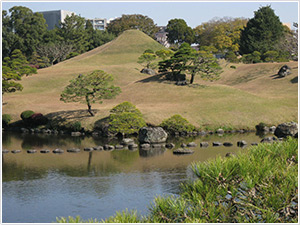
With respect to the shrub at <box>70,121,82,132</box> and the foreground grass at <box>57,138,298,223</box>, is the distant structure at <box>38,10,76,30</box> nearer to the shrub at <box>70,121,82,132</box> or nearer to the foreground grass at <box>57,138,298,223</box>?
the shrub at <box>70,121,82,132</box>

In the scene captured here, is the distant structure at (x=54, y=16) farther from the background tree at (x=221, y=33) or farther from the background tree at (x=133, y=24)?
the background tree at (x=221, y=33)

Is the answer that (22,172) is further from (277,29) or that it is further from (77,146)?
(277,29)

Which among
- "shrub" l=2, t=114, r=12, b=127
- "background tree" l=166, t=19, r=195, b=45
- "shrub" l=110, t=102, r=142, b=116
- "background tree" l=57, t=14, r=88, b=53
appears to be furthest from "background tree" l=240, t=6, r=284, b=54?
"shrub" l=2, t=114, r=12, b=127

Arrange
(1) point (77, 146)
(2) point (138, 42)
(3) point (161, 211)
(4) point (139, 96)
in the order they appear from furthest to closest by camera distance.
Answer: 1. (2) point (138, 42)
2. (4) point (139, 96)
3. (1) point (77, 146)
4. (3) point (161, 211)

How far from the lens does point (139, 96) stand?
62.3m

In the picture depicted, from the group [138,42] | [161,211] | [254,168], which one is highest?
[138,42]

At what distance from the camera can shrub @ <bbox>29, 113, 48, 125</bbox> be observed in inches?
2071

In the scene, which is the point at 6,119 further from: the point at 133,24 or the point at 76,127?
the point at 133,24

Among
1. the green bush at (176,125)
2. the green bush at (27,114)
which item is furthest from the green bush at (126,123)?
the green bush at (27,114)

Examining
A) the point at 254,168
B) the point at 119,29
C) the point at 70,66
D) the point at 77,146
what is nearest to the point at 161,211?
the point at 254,168

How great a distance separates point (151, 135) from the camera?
43.1 meters

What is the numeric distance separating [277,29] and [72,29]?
165 ft

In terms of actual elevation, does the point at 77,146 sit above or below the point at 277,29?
below

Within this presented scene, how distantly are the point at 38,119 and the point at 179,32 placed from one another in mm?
89080
